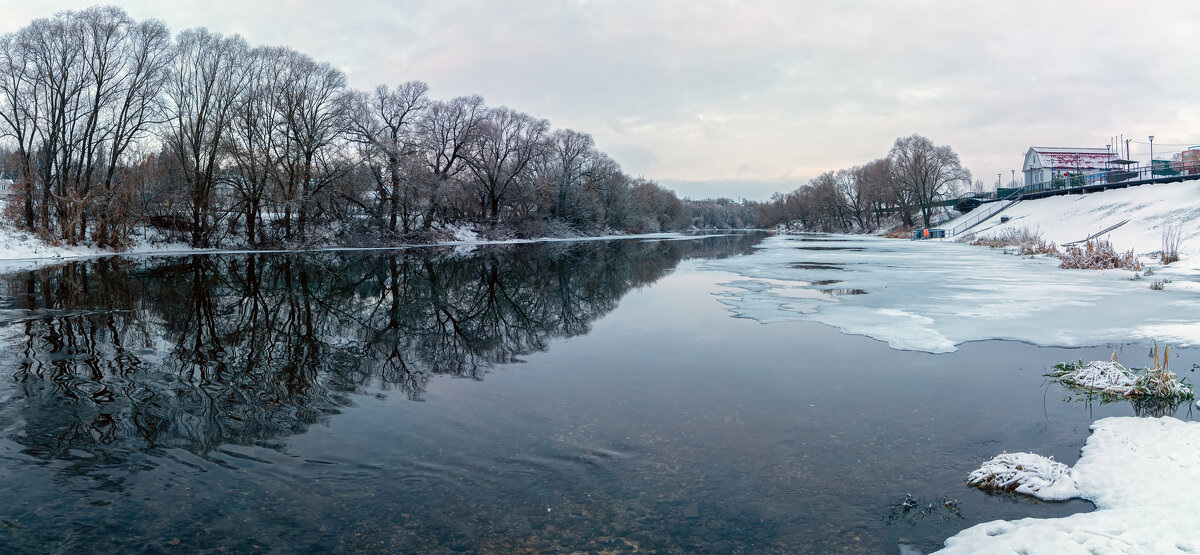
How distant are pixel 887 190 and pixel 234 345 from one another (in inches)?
3108

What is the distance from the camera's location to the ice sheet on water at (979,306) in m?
9.03

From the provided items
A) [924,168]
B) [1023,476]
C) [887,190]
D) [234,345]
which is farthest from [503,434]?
[887,190]

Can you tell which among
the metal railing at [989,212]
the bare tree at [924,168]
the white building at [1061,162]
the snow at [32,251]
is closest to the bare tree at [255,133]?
the snow at [32,251]

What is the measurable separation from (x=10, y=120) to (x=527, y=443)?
124ft

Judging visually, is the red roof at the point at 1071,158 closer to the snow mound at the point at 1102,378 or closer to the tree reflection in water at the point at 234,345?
the tree reflection in water at the point at 234,345

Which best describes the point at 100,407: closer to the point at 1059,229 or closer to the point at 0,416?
the point at 0,416

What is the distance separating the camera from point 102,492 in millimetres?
3928

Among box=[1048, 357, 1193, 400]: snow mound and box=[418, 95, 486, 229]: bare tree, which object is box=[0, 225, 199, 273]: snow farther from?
box=[1048, 357, 1193, 400]: snow mound

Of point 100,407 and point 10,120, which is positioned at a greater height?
point 10,120

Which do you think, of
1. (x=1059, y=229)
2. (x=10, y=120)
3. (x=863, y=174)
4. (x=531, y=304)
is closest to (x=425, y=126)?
(x=10, y=120)

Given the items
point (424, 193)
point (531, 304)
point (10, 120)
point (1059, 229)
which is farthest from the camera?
point (424, 193)

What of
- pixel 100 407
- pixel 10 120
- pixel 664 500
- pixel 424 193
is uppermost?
pixel 10 120

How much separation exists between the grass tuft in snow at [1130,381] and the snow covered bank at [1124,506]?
4.01 feet

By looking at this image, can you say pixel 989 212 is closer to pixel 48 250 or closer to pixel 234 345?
pixel 234 345
